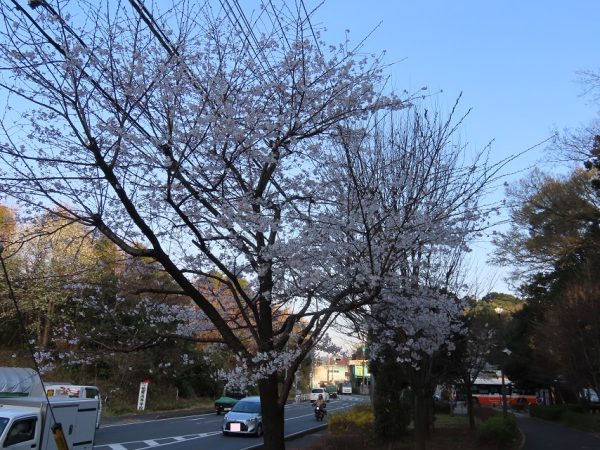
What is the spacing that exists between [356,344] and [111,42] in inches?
434

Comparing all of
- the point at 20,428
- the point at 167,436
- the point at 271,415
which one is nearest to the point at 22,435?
the point at 20,428

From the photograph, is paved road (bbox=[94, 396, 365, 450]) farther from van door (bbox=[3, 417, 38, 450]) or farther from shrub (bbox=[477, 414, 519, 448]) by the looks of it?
shrub (bbox=[477, 414, 519, 448])

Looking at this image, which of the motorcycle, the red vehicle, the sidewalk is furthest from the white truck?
the red vehicle

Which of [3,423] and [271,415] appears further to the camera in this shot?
[3,423]

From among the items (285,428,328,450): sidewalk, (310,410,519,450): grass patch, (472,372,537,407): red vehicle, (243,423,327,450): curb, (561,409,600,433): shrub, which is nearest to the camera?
(310,410,519,450): grass patch

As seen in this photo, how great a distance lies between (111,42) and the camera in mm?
6762

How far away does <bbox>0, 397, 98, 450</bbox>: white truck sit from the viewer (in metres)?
10.1

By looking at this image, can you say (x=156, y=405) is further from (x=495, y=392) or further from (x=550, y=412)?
(x=495, y=392)

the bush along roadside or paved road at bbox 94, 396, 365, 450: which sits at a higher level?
the bush along roadside

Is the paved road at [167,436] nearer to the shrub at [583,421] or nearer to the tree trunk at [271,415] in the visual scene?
the tree trunk at [271,415]

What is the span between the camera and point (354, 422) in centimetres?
2008

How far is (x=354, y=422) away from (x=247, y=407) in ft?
17.9

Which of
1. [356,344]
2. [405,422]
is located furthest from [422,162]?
[405,422]

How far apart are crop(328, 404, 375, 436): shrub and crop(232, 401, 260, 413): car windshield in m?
3.67
